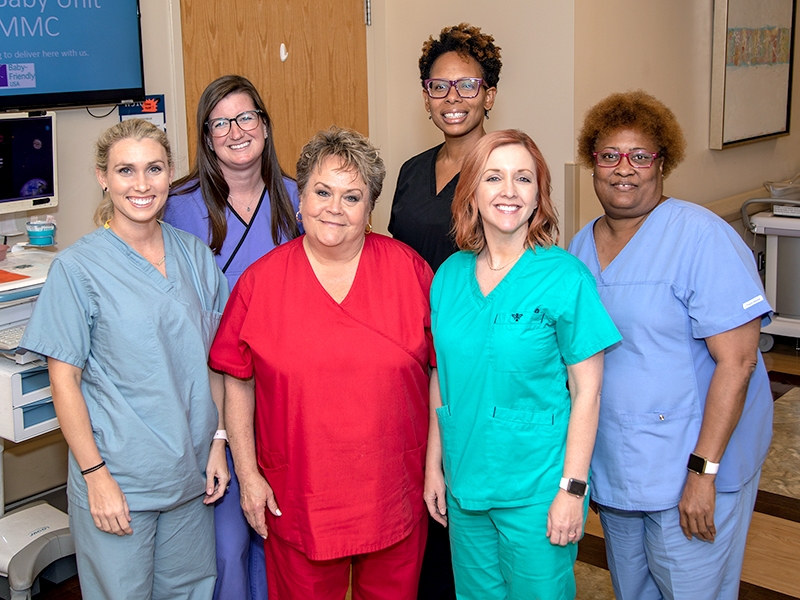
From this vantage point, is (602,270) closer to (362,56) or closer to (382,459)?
(382,459)

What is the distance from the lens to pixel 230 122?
184cm

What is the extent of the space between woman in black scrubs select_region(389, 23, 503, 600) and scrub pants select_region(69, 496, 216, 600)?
1.98 feet

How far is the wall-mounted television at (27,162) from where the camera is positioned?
7.66 ft

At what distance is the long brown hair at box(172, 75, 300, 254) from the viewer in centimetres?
184

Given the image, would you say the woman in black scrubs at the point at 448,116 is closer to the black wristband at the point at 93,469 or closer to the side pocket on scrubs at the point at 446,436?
the side pocket on scrubs at the point at 446,436

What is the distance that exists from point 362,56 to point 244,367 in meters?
2.52

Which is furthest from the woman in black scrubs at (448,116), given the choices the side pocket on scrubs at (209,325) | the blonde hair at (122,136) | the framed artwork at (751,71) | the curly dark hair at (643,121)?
the framed artwork at (751,71)

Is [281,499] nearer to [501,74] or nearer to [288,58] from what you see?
[288,58]

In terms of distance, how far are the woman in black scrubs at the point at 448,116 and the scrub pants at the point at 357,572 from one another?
74 centimetres

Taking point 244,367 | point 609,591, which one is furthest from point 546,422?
point 609,591

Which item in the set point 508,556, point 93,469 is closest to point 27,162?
point 93,469

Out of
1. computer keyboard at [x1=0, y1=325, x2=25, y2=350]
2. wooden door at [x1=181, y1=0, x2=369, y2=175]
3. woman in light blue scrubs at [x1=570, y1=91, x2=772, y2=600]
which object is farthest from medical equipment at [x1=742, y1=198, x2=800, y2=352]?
computer keyboard at [x1=0, y1=325, x2=25, y2=350]

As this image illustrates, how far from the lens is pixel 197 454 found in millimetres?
1652

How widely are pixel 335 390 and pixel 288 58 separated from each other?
222 cm
